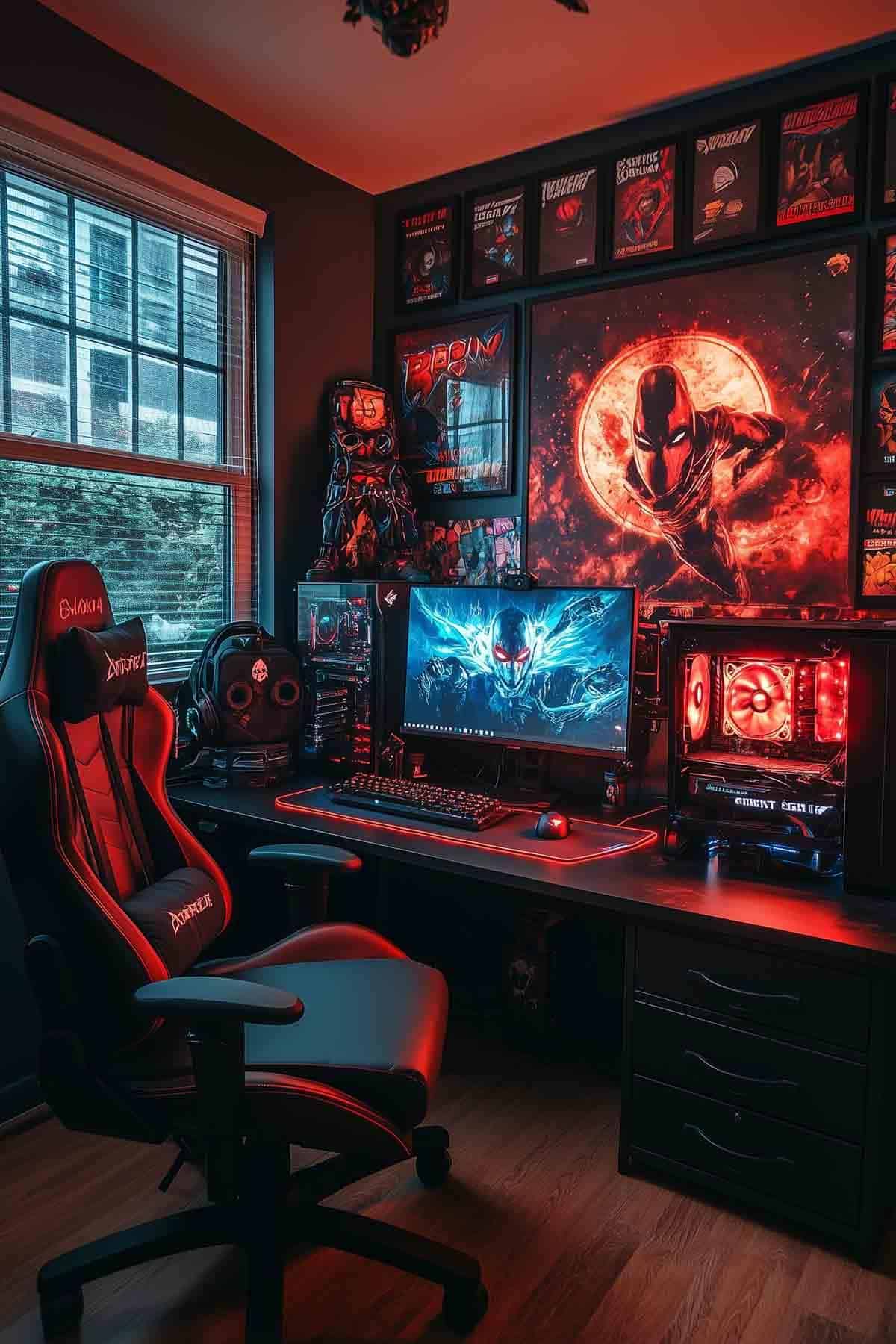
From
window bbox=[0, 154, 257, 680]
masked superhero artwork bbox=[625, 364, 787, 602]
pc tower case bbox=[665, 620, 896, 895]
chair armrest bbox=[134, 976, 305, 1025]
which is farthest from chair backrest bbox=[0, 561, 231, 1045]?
masked superhero artwork bbox=[625, 364, 787, 602]

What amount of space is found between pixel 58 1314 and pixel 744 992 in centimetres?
131

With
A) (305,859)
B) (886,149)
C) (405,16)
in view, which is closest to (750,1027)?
(305,859)

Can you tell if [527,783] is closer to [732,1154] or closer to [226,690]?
[226,690]

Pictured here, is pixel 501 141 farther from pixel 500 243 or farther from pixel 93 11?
pixel 93 11

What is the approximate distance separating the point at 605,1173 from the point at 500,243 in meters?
2.45

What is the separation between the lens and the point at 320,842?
6.84 ft

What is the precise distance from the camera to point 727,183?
231 centimetres

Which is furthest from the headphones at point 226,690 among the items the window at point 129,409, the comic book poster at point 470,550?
the comic book poster at point 470,550

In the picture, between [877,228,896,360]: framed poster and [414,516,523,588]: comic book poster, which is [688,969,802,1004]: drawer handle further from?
[877,228,896,360]: framed poster

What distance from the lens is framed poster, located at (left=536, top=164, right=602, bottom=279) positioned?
8.32 ft

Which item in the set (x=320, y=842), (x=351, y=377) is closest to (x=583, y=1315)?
(x=320, y=842)

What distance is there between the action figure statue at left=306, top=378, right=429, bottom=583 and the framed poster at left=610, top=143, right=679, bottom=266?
830mm

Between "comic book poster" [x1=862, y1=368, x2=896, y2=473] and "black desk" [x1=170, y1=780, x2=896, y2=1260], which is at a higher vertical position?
"comic book poster" [x1=862, y1=368, x2=896, y2=473]

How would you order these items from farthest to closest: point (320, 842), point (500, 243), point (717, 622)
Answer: point (500, 243)
point (320, 842)
point (717, 622)
